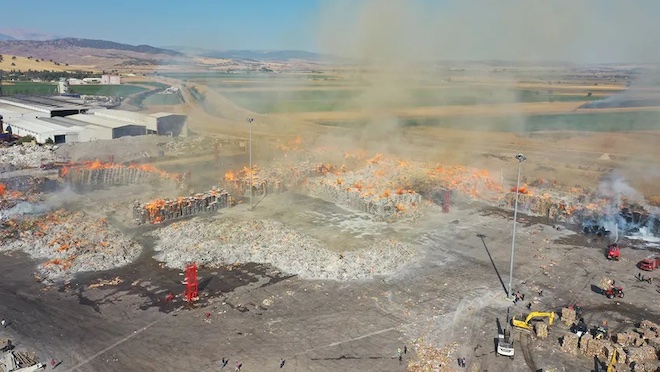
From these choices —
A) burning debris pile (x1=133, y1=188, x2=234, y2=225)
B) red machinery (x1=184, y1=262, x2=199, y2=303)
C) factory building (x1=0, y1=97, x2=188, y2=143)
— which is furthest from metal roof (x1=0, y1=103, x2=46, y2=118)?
red machinery (x1=184, y1=262, x2=199, y2=303)

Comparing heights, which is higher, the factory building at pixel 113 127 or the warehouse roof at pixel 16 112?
the warehouse roof at pixel 16 112

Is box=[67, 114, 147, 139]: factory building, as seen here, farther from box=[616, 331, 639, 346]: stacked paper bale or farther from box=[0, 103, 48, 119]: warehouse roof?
box=[616, 331, 639, 346]: stacked paper bale

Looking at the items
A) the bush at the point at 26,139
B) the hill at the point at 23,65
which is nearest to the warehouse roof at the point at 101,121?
the bush at the point at 26,139

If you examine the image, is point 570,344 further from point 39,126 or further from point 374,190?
point 39,126

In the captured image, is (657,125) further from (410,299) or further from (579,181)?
(410,299)

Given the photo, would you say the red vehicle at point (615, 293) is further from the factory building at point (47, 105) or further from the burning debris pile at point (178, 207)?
the factory building at point (47, 105)

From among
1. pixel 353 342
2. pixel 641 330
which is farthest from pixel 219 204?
pixel 641 330

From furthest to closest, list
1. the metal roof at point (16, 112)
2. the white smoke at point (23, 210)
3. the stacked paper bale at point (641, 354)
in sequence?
the metal roof at point (16, 112) → the white smoke at point (23, 210) → the stacked paper bale at point (641, 354)
